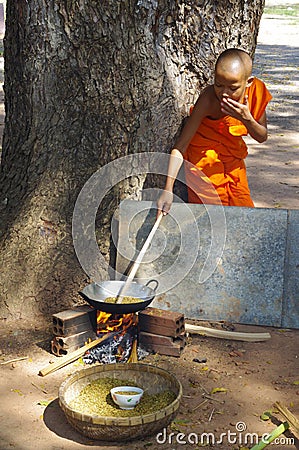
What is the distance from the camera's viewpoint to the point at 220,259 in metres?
4.02

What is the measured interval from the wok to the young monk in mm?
479

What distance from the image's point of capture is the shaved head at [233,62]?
12.7ft

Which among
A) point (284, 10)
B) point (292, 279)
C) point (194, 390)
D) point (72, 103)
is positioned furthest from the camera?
point (284, 10)

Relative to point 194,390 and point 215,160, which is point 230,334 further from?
point 215,160

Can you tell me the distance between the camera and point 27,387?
3373 mm

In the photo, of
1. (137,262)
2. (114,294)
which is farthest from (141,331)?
(137,262)

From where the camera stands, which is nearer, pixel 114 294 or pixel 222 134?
pixel 114 294

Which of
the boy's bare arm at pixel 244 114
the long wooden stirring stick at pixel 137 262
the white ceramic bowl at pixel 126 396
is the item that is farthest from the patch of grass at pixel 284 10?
the white ceramic bowl at pixel 126 396

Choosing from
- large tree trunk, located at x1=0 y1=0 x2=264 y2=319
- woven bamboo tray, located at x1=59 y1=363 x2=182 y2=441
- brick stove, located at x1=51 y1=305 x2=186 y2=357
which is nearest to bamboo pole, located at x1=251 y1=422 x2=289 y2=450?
woven bamboo tray, located at x1=59 y1=363 x2=182 y2=441

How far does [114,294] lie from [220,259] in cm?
64

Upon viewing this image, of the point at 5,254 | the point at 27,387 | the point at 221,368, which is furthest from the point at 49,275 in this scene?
the point at 221,368

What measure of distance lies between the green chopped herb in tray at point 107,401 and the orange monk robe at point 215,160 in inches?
55.1

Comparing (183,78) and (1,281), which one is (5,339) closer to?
(1,281)

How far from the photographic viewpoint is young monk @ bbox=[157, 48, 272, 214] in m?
3.91
